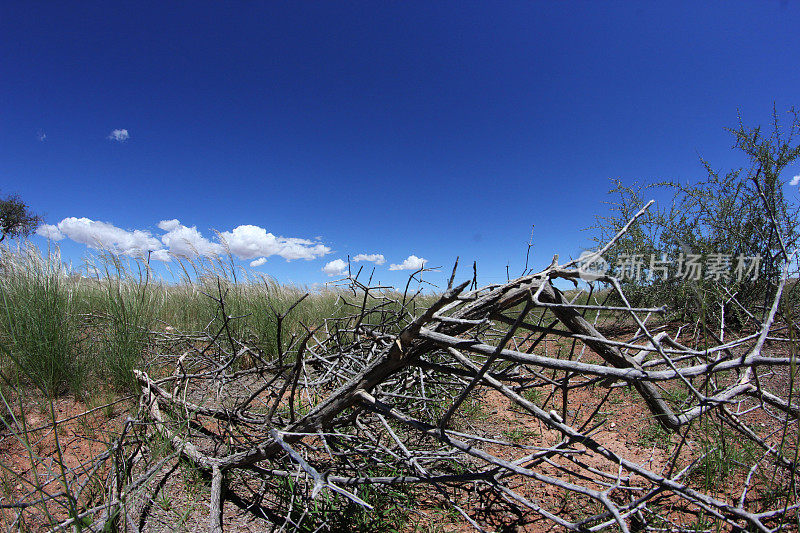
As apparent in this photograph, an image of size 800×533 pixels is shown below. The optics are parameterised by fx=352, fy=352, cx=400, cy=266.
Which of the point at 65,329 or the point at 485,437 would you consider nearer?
the point at 485,437

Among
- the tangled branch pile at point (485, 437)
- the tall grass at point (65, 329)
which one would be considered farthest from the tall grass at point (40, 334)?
the tangled branch pile at point (485, 437)

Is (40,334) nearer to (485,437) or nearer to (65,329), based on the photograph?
(65,329)

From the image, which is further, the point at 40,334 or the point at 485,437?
the point at 40,334

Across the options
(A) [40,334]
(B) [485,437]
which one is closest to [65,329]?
(A) [40,334]

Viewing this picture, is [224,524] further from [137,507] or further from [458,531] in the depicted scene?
[458,531]

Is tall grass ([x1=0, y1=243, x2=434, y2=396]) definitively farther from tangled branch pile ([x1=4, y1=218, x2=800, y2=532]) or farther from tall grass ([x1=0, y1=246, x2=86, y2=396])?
tangled branch pile ([x1=4, y1=218, x2=800, y2=532])

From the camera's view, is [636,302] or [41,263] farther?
[636,302]

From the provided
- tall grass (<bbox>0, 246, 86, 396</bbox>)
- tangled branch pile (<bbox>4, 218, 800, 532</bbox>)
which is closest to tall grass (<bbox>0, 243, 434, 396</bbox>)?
tall grass (<bbox>0, 246, 86, 396</bbox>)

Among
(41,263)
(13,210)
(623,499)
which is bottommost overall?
(623,499)

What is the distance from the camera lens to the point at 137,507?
1.45m

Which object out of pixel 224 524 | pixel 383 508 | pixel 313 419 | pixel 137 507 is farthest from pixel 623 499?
pixel 137 507

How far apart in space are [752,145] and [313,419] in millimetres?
7337

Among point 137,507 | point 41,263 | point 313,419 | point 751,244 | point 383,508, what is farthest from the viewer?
point 751,244

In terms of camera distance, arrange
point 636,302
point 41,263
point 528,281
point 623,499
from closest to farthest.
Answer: point 528,281
point 623,499
point 41,263
point 636,302
